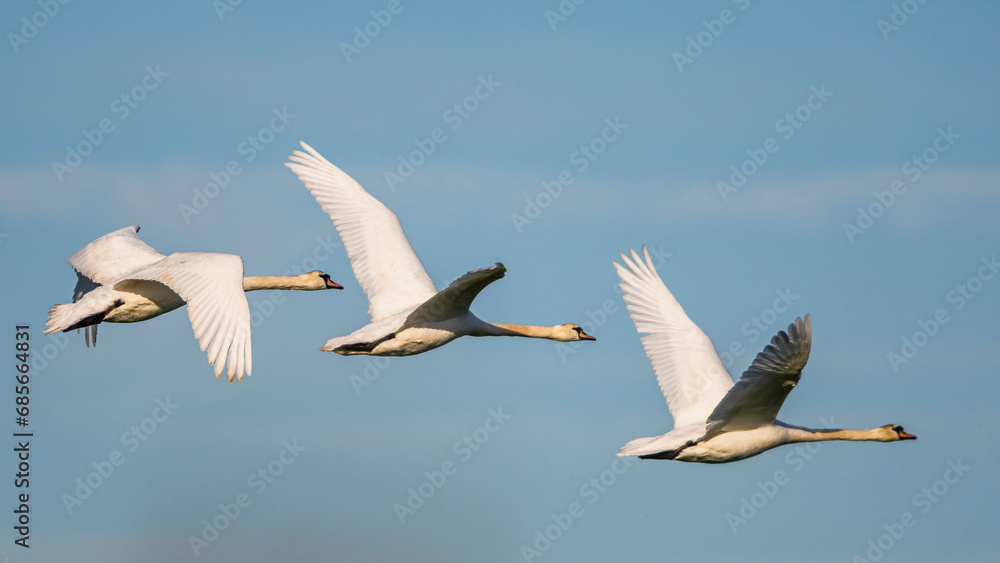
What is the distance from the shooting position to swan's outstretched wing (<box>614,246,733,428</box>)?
24.3 m

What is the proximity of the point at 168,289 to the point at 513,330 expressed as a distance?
594 cm

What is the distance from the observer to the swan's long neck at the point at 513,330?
2534cm

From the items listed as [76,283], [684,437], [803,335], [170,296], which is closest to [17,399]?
[76,283]

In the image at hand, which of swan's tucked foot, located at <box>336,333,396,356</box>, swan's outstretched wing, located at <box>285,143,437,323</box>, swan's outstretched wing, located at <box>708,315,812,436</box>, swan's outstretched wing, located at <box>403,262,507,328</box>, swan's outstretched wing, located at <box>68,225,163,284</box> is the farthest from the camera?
swan's outstretched wing, located at <box>285,143,437,323</box>

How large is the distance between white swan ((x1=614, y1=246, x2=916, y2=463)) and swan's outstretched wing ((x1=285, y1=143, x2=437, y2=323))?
373cm

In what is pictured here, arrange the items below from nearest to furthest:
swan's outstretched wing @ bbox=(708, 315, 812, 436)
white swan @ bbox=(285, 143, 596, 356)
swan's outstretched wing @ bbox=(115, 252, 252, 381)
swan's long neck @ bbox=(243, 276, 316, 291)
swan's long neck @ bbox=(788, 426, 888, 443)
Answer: swan's outstretched wing @ bbox=(115, 252, 252, 381) → swan's outstretched wing @ bbox=(708, 315, 812, 436) → white swan @ bbox=(285, 143, 596, 356) → swan's long neck @ bbox=(788, 426, 888, 443) → swan's long neck @ bbox=(243, 276, 316, 291)

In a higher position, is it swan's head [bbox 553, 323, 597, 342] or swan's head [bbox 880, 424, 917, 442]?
swan's head [bbox 553, 323, 597, 342]

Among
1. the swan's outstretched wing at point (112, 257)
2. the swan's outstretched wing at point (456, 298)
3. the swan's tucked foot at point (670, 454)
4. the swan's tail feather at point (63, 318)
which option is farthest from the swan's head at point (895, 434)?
the swan's tail feather at point (63, 318)

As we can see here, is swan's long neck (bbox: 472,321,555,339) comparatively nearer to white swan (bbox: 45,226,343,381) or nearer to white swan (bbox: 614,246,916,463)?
white swan (bbox: 614,246,916,463)

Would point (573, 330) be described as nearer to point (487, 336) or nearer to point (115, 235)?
point (487, 336)

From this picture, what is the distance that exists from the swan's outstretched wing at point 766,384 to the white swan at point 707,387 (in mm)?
13

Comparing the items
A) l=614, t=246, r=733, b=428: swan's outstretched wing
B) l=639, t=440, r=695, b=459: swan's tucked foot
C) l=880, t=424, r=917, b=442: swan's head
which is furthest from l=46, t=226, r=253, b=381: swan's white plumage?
l=880, t=424, r=917, b=442: swan's head

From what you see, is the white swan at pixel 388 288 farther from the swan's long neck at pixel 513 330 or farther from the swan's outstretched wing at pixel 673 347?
the swan's outstretched wing at pixel 673 347

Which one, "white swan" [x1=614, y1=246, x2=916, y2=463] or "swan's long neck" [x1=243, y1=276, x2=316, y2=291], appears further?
"swan's long neck" [x1=243, y1=276, x2=316, y2=291]
